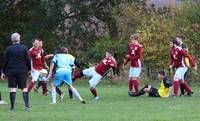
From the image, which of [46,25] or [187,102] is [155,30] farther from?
[187,102]

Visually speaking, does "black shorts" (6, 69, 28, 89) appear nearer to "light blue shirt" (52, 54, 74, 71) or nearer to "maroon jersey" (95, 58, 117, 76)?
"light blue shirt" (52, 54, 74, 71)

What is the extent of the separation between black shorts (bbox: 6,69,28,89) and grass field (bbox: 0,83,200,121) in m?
0.68

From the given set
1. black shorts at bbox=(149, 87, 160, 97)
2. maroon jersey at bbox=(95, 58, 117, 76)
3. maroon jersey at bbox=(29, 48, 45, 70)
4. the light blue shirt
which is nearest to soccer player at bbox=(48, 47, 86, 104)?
the light blue shirt

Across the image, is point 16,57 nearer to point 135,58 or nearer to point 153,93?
point 135,58

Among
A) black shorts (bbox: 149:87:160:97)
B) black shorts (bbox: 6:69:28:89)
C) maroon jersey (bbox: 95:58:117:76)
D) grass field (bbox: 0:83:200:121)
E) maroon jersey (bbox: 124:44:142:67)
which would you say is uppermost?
maroon jersey (bbox: 124:44:142:67)

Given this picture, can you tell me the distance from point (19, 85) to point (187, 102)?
5.10m

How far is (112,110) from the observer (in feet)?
51.8

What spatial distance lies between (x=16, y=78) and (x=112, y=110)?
2.66 m

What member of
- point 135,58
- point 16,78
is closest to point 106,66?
point 135,58

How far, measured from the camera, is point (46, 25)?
41.7 meters

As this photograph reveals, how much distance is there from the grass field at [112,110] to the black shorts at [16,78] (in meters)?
0.68

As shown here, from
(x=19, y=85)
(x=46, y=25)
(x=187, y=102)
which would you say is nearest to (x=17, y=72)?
(x=19, y=85)

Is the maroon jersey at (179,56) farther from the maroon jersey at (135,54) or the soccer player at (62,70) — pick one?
the soccer player at (62,70)

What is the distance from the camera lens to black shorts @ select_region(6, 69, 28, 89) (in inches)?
632
